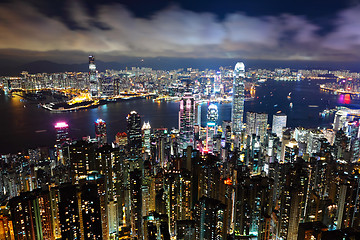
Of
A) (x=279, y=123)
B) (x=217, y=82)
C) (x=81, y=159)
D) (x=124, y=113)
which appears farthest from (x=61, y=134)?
(x=217, y=82)

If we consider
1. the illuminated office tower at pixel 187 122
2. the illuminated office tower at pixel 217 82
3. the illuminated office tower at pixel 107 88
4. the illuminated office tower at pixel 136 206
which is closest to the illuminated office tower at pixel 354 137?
the illuminated office tower at pixel 187 122

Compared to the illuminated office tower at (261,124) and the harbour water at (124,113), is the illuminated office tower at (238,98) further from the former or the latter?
the illuminated office tower at (261,124)

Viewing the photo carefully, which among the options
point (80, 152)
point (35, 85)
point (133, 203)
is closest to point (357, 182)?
point (133, 203)

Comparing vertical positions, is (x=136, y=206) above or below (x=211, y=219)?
below

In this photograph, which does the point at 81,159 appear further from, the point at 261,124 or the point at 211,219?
the point at 261,124

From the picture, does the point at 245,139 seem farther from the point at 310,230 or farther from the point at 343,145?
the point at 310,230

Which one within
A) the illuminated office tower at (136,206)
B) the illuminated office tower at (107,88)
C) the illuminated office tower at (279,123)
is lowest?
Answer: the illuminated office tower at (136,206)

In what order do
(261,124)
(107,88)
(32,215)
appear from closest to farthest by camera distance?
(32,215), (261,124), (107,88)
